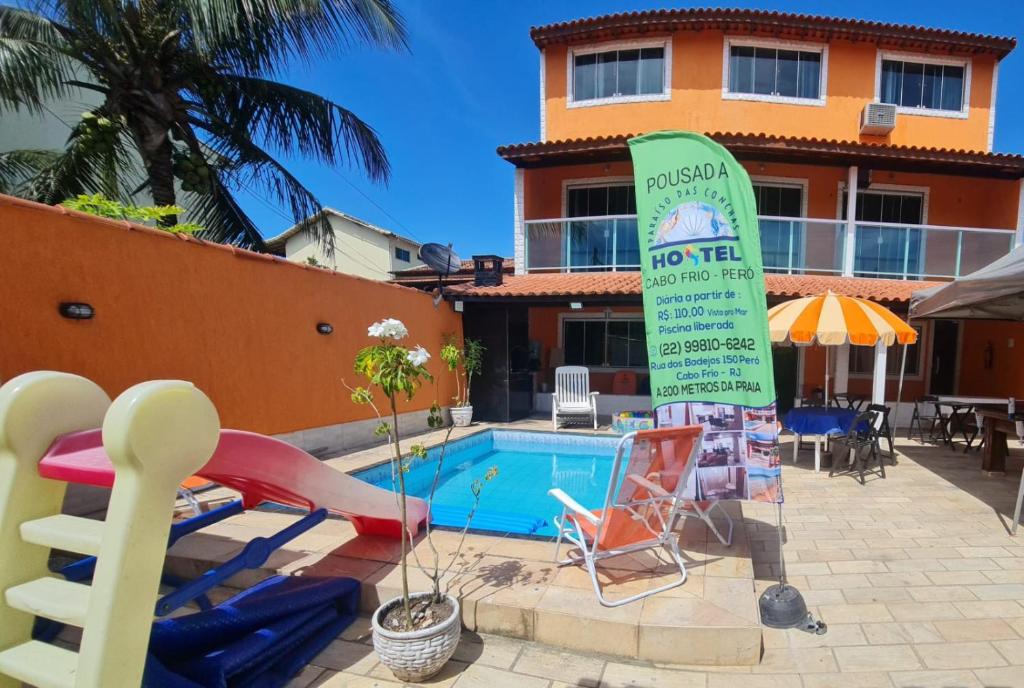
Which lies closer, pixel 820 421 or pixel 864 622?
pixel 864 622

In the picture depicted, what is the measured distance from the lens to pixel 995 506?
4910 millimetres

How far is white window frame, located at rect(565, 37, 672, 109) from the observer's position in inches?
448

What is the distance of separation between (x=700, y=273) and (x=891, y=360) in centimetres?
1133

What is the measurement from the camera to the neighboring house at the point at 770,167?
33.8 feet

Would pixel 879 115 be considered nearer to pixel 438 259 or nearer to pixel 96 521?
pixel 438 259

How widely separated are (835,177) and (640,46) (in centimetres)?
622

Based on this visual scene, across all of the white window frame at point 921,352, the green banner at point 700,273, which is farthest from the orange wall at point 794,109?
the green banner at point 700,273

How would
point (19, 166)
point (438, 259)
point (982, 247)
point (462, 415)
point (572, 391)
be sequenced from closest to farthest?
point (19, 166) < point (462, 415) < point (982, 247) < point (438, 259) < point (572, 391)

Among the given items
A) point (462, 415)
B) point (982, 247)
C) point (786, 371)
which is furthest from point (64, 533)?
point (982, 247)

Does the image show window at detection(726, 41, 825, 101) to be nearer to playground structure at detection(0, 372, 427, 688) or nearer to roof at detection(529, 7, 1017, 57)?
roof at detection(529, 7, 1017, 57)

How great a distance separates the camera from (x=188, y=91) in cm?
761

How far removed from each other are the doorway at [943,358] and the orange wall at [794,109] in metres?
5.08

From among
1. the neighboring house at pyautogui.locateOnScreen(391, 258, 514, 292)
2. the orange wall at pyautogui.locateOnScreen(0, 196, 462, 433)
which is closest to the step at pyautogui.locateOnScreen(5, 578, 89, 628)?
the orange wall at pyautogui.locateOnScreen(0, 196, 462, 433)

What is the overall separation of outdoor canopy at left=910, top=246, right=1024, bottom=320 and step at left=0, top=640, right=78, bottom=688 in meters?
7.33
